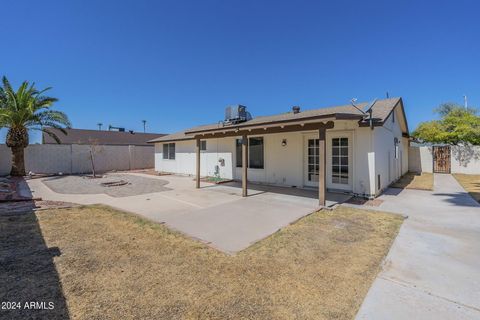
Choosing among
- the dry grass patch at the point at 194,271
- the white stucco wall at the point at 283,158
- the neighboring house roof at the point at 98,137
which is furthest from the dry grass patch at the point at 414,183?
the neighboring house roof at the point at 98,137

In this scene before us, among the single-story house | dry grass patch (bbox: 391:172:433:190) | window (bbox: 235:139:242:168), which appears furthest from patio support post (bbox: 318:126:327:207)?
window (bbox: 235:139:242:168)

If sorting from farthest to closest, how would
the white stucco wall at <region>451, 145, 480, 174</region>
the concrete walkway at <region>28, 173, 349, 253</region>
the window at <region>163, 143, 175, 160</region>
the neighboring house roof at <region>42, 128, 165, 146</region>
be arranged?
the neighboring house roof at <region>42, 128, 165, 146</region> < the window at <region>163, 143, 175, 160</region> < the white stucco wall at <region>451, 145, 480, 174</region> < the concrete walkway at <region>28, 173, 349, 253</region>

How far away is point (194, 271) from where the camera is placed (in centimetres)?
310

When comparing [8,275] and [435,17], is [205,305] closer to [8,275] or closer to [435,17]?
[8,275]

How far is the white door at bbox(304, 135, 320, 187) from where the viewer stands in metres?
9.09

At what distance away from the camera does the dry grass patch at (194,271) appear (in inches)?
92.3

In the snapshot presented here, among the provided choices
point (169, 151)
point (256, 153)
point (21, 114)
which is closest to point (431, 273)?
point (256, 153)

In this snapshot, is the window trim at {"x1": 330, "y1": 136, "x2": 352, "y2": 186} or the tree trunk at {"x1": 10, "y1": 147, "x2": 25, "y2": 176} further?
the tree trunk at {"x1": 10, "y1": 147, "x2": 25, "y2": 176}

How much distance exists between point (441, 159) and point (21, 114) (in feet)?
92.9

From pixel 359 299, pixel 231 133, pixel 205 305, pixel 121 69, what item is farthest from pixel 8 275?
pixel 121 69

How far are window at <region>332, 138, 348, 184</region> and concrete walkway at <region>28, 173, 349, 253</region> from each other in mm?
909

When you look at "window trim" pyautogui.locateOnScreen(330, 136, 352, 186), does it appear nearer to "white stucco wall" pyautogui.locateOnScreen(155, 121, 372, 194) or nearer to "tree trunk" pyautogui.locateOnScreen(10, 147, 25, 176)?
"white stucco wall" pyautogui.locateOnScreen(155, 121, 372, 194)

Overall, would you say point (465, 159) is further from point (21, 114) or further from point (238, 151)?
point (21, 114)

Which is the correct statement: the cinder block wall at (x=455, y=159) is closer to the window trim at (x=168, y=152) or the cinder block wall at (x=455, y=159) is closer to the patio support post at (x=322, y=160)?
the patio support post at (x=322, y=160)
